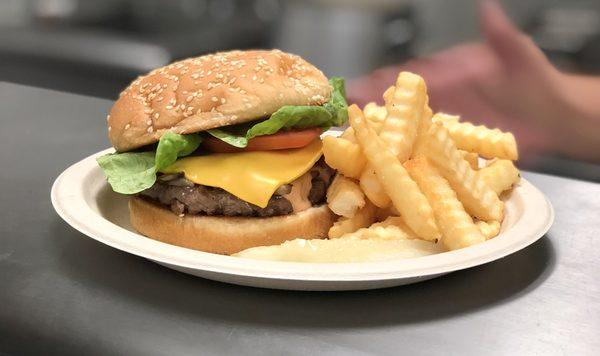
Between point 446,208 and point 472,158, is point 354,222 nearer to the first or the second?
point 446,208

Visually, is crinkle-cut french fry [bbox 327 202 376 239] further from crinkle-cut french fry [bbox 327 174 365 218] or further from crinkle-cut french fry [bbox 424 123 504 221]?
crinkle-cut french fry [bbox 424 123 504 221]

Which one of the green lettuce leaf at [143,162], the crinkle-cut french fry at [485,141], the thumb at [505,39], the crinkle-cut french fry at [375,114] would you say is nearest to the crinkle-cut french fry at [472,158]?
the crinkle-cut french fry at [485,141]

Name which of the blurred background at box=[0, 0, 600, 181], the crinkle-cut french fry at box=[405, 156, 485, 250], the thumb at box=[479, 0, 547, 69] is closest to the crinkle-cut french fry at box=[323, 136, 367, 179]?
the crinkle-cut french fry at box=[405, 156, 485, 250]

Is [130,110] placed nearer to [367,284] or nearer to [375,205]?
[375,205]

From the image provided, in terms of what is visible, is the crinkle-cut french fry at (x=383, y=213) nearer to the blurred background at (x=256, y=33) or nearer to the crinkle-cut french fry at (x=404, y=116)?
the crinkle-cut french fry at (x=404, y=116)

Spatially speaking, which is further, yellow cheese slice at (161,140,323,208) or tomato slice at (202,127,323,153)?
tomato slice at (202,127,323,153)

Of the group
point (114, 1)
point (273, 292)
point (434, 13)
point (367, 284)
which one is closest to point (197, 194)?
point (273, 292)
